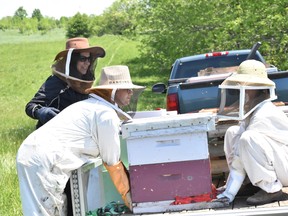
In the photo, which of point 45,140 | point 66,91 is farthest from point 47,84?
point 45,140

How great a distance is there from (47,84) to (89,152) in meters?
1.35

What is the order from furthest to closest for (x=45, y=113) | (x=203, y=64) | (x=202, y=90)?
1. (x=203, y=64)
2. (x=202, y=90)
3. (x=45, y=113)

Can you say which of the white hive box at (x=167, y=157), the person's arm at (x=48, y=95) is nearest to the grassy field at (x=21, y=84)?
the person's arm at (x=48, y=95)

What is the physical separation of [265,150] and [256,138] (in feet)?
0.36

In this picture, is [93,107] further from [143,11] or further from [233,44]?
[143,11]

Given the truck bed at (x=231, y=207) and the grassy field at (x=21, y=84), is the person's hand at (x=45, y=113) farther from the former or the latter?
the grassy field at (x=21, y=84)

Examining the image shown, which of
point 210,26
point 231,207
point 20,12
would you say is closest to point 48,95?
point 231,207

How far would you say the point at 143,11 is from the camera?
30.1m

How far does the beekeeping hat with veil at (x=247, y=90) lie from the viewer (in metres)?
5.10

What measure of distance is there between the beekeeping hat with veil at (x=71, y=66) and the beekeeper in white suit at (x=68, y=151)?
3.01 ft

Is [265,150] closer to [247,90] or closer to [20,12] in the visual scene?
[247,90]

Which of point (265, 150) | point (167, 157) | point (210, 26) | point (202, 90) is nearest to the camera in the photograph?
point (265, 150)

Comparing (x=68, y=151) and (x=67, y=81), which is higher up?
(x=67, y=81)

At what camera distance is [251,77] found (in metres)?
5.17
